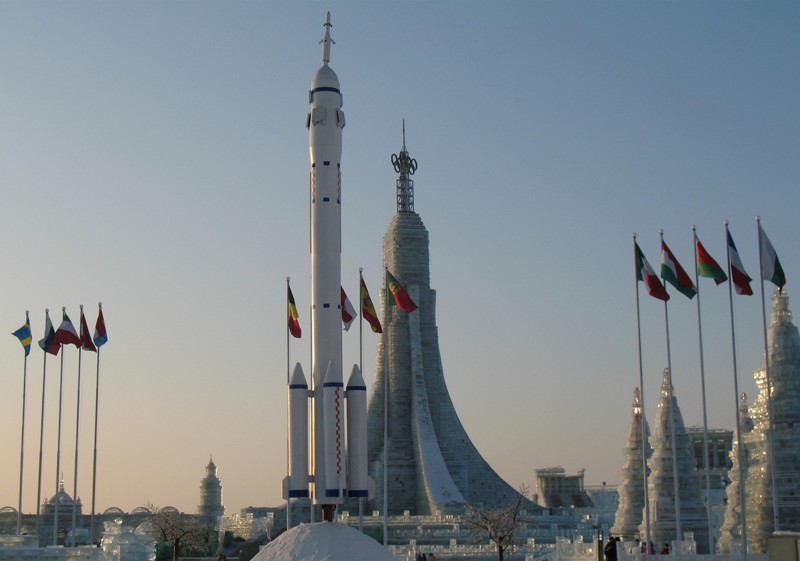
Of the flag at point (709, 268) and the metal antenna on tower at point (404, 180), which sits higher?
the metal antenna on tower at point (404, 180)

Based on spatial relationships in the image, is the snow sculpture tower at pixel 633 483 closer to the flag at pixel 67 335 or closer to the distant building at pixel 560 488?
the flag at pixel 67 335

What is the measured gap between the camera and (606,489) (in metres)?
132

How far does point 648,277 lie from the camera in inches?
1533

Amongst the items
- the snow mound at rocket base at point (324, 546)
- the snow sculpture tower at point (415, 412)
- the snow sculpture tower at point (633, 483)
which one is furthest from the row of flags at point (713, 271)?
the snow sculpture tower at point (415, 412)

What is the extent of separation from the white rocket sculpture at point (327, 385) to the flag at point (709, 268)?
12.0m

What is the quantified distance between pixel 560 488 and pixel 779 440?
81.6 meters

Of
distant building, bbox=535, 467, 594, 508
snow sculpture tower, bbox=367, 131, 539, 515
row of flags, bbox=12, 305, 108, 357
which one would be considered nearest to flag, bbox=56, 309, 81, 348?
row of flags, bbox=12, 305, 108, 357

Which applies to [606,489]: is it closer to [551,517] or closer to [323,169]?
[551,517]

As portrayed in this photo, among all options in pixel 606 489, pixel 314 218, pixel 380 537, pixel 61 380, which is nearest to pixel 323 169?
pixel 314 218

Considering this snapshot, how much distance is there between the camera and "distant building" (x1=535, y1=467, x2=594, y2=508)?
118 meters

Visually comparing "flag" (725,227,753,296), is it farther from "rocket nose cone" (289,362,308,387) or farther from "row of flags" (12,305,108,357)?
"row of flags" (12,305,108,357)

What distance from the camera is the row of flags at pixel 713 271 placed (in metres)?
37.7

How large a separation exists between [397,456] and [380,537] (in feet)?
45.3

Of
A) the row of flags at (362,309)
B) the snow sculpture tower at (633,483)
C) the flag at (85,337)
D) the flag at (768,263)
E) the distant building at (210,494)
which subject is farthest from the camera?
the distant building at (210,494)
